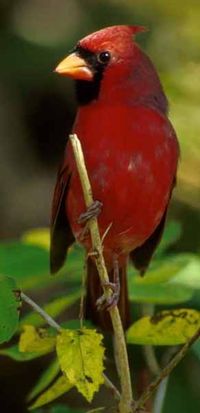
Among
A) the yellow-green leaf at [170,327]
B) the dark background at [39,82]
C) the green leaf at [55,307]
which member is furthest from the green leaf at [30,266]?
the dark background at [39,82]

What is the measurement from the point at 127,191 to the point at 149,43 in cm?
193

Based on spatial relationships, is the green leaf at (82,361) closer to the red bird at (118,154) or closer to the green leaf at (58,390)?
the green leaf at (58,390)

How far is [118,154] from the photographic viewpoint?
253cm

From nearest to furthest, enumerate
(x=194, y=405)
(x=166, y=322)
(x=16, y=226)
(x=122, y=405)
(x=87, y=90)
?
1. (x=122, y=405)
2. (x=166, y=322)
3. (x=87, y=90)
4. (x=194, y=405)
5. (x=16, y=226)

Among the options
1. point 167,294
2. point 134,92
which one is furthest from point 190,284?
point 134,92

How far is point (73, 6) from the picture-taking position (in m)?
5.20

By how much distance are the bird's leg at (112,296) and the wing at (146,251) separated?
58mm

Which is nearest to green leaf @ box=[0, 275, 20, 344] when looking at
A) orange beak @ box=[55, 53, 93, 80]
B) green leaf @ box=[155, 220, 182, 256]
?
orange beak @ box=[55, 53, 93, 80]

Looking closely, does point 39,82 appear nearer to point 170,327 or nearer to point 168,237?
→ point 168,237

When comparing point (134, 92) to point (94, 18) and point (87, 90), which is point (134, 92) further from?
point (94, 18)

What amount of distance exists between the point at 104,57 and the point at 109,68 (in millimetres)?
39

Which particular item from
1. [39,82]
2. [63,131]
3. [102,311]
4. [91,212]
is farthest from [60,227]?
[63,131]

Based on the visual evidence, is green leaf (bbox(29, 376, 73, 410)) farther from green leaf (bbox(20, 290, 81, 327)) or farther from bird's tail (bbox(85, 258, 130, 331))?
bird's tail (bbox(85, 258, 130, 331))

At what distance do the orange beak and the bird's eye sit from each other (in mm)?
33
